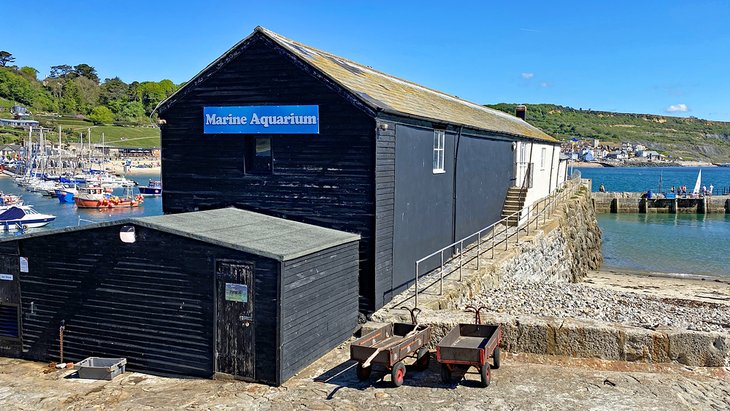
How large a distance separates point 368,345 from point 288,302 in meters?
1.62

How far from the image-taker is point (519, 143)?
2944 centimetres

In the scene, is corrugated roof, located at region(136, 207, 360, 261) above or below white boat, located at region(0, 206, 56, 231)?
above

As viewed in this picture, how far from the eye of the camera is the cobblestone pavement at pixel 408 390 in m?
9.77

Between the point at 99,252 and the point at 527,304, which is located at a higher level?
the point at 99,252

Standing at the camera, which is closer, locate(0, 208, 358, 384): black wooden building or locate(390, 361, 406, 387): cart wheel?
locate(390, 361, 406, 387): cart wheel

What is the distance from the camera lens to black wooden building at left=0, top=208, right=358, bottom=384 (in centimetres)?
1080

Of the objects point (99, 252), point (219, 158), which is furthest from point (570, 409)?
point (219, 158)

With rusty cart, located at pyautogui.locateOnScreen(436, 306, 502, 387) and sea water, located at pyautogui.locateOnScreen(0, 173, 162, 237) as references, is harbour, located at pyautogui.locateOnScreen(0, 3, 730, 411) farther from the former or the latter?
sea water, located at pyautogui.locateOnScreen(0, 173, 162, 237)

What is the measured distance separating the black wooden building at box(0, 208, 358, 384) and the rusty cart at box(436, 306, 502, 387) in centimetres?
260

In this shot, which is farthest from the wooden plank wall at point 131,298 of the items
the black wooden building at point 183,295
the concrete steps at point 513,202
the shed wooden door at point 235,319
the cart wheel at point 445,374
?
the concrete steps at point 513,202

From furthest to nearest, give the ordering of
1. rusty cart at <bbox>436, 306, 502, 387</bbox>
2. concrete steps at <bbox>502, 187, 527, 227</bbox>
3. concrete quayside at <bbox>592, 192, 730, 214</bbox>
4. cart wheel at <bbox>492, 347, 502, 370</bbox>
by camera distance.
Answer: concrete quayside at <bbox>592, 192, 730, 214</bbox>
concrete steps at <bbox>502, 187, 527, 227</bbox>
cart wheel at <bbox>492, 347, 502, 370</bbox>
rusty cart at <bbox>436, 306, 502, 387</bbox>

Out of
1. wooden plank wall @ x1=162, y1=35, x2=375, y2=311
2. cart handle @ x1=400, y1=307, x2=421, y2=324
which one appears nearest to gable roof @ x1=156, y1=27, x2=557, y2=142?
wooden plank wall @ x1=162, y1=35, x2=375, y2=311

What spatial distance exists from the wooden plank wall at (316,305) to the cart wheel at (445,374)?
2.61m

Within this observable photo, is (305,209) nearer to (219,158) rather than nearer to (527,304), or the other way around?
(219,158)
